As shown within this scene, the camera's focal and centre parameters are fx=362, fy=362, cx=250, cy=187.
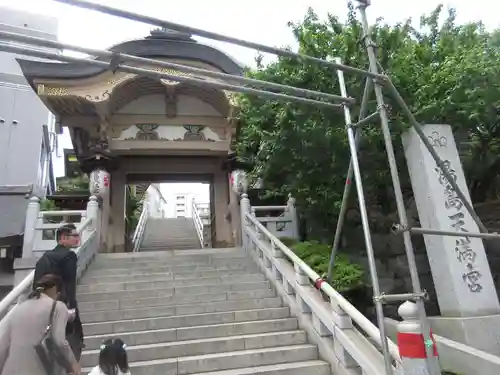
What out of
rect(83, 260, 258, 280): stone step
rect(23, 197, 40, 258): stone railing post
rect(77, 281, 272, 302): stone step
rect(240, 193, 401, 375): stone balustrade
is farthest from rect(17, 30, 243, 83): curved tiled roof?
rect(77, 281, 272, 302): stone step

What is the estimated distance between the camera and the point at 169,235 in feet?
49.1

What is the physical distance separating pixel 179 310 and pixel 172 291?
0.71 m

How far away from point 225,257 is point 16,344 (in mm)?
6053

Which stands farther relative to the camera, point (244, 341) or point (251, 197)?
point (251, 197)

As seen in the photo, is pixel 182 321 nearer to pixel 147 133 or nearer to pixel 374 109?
pixel 374 109

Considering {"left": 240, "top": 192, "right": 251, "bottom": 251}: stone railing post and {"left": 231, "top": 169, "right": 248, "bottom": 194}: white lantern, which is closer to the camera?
{"left": 240, "top": 192, "right": 251, "bottom": 251}: stone railing post

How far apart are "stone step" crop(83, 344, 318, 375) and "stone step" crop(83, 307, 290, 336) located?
31.6 inches

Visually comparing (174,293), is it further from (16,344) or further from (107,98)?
(107,98)

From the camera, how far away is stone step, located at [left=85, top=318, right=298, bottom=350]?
4.84 m

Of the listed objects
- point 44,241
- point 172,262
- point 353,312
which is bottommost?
point 353,312

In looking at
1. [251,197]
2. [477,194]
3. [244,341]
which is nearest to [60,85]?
[251,197]

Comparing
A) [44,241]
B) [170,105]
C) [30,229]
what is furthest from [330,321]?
[170,105]

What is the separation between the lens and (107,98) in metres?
9.62

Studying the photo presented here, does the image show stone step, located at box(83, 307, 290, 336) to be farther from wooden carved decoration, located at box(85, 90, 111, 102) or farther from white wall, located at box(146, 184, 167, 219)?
white wall, located at box(146, 184, 167, 219)
